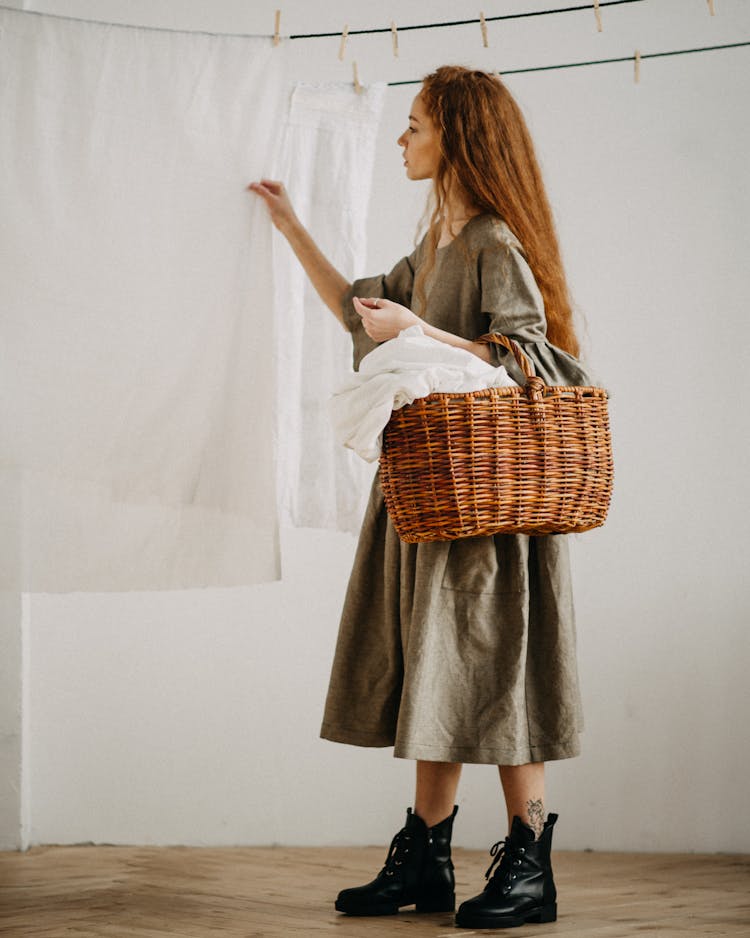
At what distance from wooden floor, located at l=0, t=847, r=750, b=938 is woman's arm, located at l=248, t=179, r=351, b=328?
948 mm

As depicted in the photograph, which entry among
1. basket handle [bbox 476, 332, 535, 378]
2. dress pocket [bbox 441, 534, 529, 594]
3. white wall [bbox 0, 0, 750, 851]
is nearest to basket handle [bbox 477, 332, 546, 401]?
basket handle [bbox 476, 332, 535, 378]

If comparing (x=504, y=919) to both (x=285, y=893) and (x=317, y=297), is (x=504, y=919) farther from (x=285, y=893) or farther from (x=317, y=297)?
(x=317, y=297)

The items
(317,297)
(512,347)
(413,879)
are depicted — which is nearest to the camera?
(512,347)

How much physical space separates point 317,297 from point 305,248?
0.12 metres

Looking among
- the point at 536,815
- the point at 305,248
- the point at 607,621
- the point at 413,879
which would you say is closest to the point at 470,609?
the point at 536,815

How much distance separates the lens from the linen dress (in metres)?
1.51

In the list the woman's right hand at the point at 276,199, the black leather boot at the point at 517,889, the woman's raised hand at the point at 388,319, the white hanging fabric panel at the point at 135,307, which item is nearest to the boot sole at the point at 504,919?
the black leather boot at the point at 517,889

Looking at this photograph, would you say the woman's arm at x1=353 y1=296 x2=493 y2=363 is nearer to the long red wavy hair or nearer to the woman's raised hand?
the woman's raised hand

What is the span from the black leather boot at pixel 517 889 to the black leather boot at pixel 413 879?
0.31ft

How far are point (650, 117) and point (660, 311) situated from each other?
1.41 feet

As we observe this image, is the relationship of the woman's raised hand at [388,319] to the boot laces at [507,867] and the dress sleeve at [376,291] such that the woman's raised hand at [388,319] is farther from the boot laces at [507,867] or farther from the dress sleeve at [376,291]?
the boot laces at [507,867]

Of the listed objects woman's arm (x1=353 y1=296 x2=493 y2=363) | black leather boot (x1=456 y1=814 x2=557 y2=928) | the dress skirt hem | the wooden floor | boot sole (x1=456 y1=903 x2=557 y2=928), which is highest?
woman's arm (x1=353 y1=296 x2=493 y2=363)

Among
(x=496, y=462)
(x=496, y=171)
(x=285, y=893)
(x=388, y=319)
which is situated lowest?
(x=285, y=893)

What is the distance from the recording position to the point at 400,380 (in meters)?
1.39
